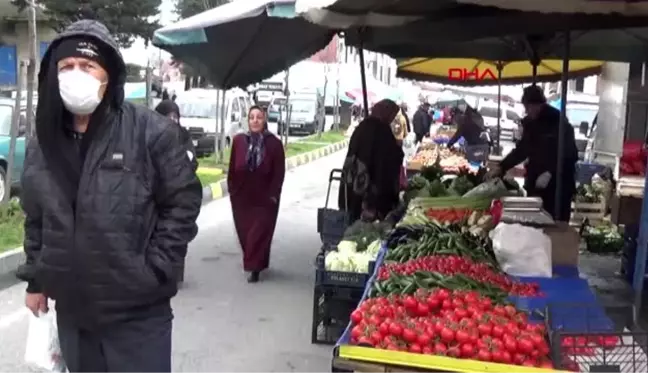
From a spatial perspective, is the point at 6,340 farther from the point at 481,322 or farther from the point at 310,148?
the point at 310,148

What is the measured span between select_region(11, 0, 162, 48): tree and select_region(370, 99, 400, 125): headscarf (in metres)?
21.6

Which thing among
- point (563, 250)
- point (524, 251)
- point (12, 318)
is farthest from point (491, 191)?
point (12, 318)

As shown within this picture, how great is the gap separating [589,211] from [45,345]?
839cm

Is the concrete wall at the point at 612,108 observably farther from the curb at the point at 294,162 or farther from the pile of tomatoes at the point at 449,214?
the pile of tomatoes at the point at 449,214

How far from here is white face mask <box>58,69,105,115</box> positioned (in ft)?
11.1

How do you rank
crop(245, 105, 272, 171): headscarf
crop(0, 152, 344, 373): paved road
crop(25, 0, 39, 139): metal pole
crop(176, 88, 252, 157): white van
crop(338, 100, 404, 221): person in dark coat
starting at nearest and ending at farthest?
crop(0, 152, 344, 373): paved road → crop(338, 100, 404, 221): person in dark coat → crop(245, 105, 272, 171): headscarf → crop(25, 0, 39, 139): metal pole → crop(176, 88, 252, 157): white van

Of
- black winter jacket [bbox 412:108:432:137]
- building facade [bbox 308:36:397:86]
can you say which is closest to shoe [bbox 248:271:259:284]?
black winter jacket [bbox 412:108:432:137]

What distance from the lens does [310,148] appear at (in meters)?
29.1

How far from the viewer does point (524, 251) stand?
17.0 feet

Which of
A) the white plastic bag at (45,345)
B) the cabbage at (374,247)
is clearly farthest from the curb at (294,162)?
the white plastic bag at (45,345)

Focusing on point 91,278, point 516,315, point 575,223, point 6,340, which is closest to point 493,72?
point 575,223

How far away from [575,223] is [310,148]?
18.5m

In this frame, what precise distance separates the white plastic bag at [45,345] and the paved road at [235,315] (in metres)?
2.68

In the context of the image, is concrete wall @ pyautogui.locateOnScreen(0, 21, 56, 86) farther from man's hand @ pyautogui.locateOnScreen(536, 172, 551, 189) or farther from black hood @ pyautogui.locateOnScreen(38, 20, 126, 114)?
black hood @ pyautogui.locateOnScreen(38, 20, 126, 114)
